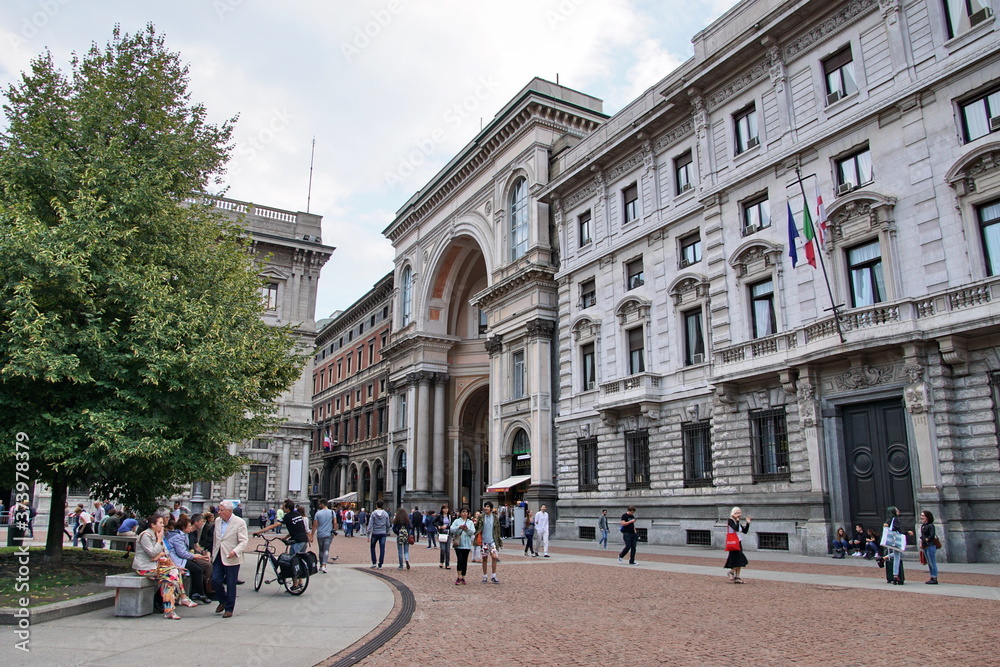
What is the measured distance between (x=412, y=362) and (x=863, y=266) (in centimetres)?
3510

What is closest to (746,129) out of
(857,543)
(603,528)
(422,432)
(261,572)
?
(857,543)

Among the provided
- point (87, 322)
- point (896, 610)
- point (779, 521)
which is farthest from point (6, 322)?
point (779, 521)

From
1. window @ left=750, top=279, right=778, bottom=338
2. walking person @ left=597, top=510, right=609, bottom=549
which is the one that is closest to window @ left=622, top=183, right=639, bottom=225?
window @ left=750, top=279, right=778, bottom=338

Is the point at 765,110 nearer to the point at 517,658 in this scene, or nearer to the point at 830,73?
the point at 830,73

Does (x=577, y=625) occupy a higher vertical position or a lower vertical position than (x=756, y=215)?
lower

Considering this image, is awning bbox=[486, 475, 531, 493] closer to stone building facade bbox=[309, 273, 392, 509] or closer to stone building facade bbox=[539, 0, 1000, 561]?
stone building facade bbox=[539, 0, 1000, 561]

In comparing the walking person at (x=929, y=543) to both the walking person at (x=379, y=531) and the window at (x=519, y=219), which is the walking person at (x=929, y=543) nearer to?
the walking person at (x=379, y=531)

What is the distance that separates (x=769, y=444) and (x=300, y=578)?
16437mm

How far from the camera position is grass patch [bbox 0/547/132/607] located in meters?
11.1

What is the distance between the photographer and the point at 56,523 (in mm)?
15039

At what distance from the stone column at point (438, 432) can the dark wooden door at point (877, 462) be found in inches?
1252

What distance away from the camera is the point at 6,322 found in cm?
1238

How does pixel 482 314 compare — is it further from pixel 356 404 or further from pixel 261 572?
pixel 261 572

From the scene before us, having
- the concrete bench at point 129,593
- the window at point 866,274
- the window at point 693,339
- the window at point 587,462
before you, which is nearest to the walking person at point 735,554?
the window at point 866,274
